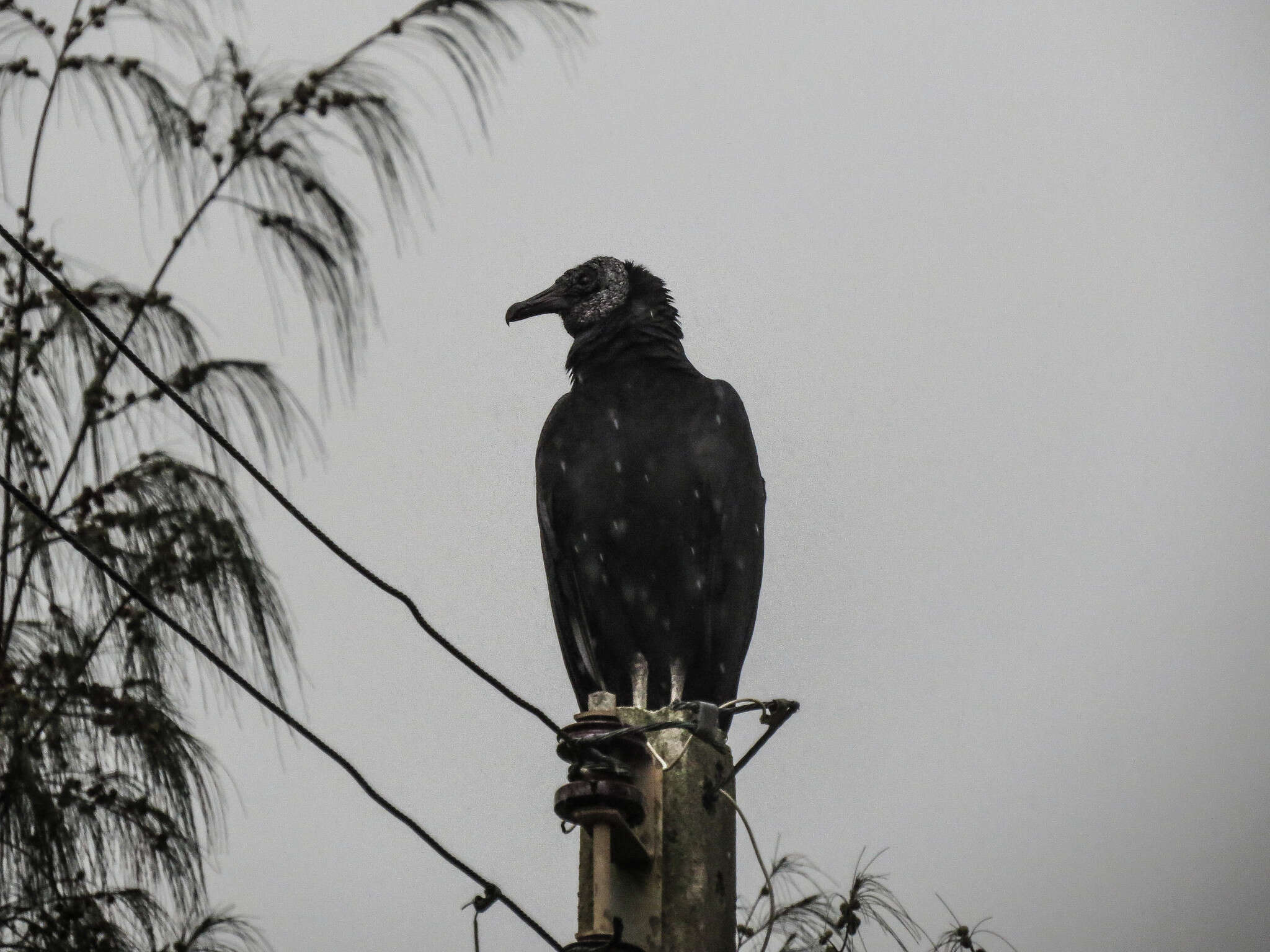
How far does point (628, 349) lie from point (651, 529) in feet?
1.70

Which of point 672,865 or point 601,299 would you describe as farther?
point 601,299

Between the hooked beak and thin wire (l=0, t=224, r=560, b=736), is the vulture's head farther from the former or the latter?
thin wire (l=0, t=224, r=560, b=736)

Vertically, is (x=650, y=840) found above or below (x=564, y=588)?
below

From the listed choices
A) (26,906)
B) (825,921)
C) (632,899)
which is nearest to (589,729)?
(632,899)

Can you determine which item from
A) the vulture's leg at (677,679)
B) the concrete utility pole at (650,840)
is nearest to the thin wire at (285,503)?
the concrete utility pole at (650,840)

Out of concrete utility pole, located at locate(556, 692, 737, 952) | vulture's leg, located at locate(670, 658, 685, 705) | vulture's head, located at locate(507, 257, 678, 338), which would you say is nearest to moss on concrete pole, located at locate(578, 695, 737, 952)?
concrete utility pole, located at locate(556, 692, 737, 952)

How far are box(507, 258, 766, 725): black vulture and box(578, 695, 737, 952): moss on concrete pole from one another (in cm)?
133

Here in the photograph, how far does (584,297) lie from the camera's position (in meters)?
4.23

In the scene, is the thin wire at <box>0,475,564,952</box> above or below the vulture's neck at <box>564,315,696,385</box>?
below

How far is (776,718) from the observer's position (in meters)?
2.36

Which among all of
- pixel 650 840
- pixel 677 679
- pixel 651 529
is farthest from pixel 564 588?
pixel 650 840

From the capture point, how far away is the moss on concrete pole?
2.17 m

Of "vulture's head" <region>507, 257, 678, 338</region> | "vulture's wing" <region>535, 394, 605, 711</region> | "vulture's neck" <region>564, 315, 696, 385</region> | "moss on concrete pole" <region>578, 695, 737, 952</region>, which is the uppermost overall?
"vulture's head" <region>507, 257, 678, 338</region>

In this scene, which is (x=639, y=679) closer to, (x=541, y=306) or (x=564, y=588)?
(x=564, y=588)
